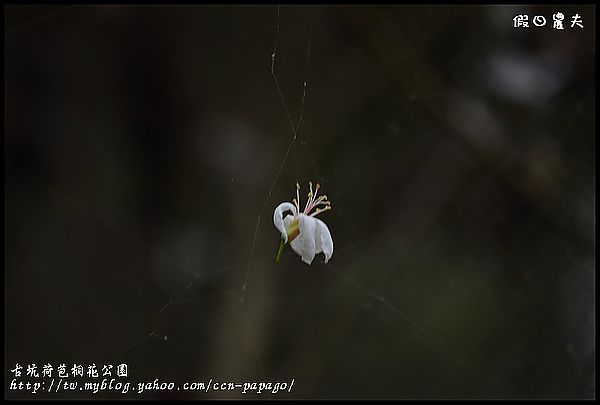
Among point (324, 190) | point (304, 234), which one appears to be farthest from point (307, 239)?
point (324, 190)

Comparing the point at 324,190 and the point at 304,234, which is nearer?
the point at 304,234

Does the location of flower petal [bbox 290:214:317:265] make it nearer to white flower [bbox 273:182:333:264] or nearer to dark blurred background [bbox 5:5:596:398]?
white flower [bbox 273:182:333:264]

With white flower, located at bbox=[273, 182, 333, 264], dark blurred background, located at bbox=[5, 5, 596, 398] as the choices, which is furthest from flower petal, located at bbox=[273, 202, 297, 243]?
dark blurred background, located at bbox=[5, 5, 596, 398]

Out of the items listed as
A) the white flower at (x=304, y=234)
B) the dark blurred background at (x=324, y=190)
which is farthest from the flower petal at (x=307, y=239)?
the dark blurred background at (x=324, y=190)

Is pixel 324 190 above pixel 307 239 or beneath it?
above

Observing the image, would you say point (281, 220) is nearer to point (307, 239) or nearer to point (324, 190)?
point (307, 239)
